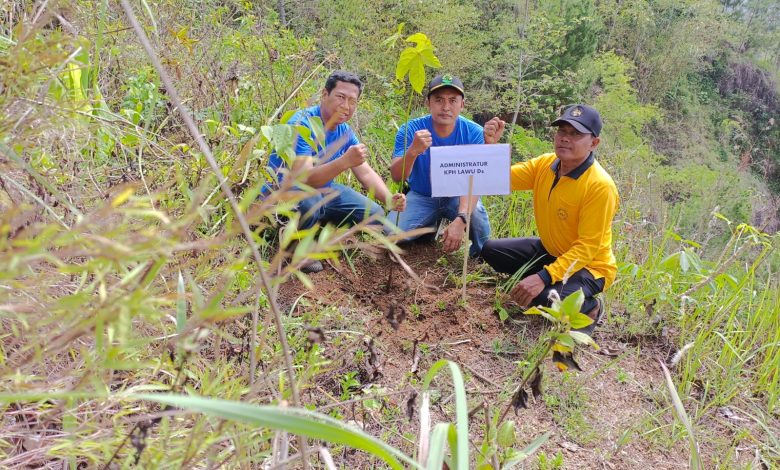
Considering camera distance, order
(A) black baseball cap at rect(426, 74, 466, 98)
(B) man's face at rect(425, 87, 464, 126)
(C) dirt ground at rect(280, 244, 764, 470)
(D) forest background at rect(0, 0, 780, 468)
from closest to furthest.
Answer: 1. (D) forest background at rect(0, 0, 780, 468)
2. (C) dirt ground at rect(280, 244, 764, 470)
3. (A) black baseball cap at rect(426, 74, 466, 98)
4. (B) man's face at rect(425, 87, 464, 126)

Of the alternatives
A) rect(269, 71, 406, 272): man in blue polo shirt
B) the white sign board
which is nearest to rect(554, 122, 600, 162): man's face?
the white sign board

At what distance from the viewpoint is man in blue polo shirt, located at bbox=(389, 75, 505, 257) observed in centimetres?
306

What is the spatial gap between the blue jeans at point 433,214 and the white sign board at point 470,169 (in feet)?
1.72

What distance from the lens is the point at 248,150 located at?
167 centimetres

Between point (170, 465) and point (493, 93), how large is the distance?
8.22m

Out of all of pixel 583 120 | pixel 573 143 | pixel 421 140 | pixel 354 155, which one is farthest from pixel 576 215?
pixel 354 155

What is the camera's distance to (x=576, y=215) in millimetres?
2857

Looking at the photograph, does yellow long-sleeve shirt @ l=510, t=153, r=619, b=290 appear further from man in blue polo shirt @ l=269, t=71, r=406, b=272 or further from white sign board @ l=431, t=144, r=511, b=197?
man in blue polo shirt @ l=269, t=71, r=406, b=272

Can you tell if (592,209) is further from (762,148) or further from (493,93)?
(762,148)

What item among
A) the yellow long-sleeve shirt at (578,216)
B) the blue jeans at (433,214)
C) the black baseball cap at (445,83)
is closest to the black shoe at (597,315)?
the yellow long-sleeve shirt at (578,216)

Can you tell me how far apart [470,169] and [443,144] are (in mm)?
605

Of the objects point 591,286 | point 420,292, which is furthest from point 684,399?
point 420,292

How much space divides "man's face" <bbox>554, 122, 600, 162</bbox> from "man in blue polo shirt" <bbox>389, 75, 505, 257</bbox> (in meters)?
0.33

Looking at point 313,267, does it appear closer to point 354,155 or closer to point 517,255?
point 354,155
